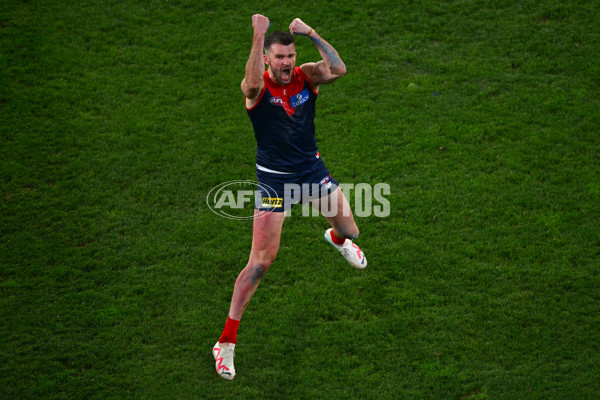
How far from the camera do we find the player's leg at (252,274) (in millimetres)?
6750

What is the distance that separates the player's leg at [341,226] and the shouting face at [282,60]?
58.4 inches

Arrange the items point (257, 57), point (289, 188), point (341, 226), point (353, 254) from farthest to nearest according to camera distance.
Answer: point (353, 254), point (341, 226), point (289, 188), point (257, 57)

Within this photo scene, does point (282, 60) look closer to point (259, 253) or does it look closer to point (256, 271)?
point (259, 253)

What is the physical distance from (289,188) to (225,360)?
2.04 metres

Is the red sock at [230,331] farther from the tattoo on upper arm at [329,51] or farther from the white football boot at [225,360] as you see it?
the tattoo on upper arm at [329,51]

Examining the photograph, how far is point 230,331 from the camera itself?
687cm

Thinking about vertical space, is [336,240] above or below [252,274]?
above

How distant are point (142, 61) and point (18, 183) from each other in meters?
3.42

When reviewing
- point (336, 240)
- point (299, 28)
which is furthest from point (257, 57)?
point (336, 240)

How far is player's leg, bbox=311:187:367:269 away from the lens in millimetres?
7248


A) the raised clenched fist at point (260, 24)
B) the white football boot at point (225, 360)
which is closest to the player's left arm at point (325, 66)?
the raised clenched fist at point (260, 24)

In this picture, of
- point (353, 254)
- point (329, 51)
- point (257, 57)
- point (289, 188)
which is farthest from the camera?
point (353, 254)

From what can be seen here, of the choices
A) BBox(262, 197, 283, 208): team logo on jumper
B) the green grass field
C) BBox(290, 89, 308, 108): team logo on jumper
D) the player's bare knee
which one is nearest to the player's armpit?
BBox(290, 89, 308, 108): team logo on jumper

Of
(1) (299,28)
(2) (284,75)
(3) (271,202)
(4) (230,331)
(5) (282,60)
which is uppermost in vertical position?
(1) (299,28)
